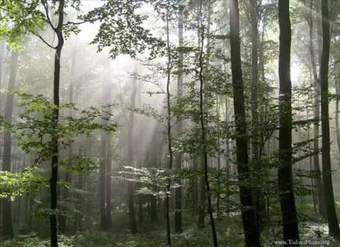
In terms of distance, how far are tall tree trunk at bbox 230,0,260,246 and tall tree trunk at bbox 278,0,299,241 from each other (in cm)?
66

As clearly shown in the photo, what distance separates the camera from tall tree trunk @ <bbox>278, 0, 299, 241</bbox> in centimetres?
763

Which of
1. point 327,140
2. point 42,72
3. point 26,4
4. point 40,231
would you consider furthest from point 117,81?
point 26,4

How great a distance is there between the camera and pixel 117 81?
89.3ft

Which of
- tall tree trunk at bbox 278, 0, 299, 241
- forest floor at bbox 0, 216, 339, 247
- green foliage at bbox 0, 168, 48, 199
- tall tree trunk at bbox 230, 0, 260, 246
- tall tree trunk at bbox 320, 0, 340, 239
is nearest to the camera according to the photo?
green foliage at bbox 0, 168, 48, 199

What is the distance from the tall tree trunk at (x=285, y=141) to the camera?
7.63 meters

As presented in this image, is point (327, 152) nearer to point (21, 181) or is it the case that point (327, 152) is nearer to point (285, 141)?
point (285, 141)

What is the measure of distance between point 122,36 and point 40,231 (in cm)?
1548

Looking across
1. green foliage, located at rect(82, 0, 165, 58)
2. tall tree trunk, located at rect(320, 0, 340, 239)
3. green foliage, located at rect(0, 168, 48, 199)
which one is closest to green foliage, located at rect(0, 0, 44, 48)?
green foliage, located at rect(82, 0, 165, 58)

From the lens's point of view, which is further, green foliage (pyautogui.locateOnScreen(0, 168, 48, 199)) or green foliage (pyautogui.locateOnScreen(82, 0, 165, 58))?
green foliage (pyautogui.locateOnScreen(82, 0, 165, 58))

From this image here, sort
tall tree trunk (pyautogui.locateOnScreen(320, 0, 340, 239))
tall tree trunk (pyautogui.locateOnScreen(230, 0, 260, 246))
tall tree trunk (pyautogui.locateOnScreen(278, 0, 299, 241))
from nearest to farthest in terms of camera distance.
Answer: tall tree trunk (pyautogui.locateOnScreen(278, 0, 299, 241)) → tall tree trunk (pyautogui.locateOnScreen(230, 0, 260, 246)) → tall tree trunk (pyautogui.locateOnScreen(320, 0, 340, 239))

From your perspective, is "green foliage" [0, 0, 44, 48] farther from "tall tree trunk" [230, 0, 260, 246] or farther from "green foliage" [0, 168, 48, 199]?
"tall tree trunk" [230, 0, 260, 246]

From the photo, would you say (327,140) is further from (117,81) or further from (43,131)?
(117,81)

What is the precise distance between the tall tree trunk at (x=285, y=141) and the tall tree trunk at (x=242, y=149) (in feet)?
2.18

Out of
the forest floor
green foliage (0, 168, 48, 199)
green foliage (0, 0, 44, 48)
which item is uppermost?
green foliage (0, 0, 44, 48)
